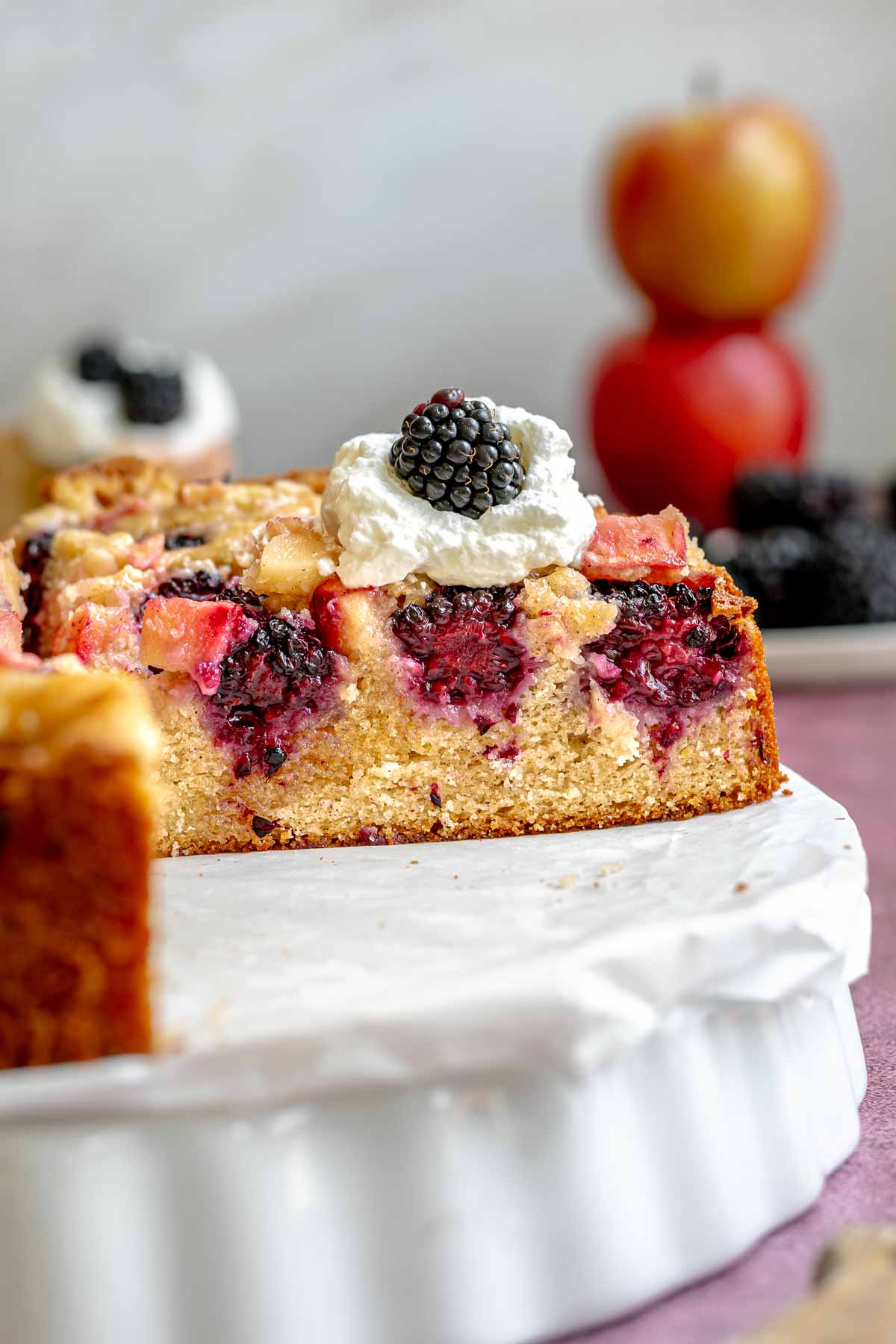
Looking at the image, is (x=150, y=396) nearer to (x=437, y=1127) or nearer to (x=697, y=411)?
(x=697, y=411)

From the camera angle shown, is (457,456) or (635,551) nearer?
(457,456)

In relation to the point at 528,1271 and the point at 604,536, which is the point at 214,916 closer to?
the point at 528,1271

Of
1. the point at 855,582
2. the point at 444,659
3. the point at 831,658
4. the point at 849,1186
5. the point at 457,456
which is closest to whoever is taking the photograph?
the point at 849,1186

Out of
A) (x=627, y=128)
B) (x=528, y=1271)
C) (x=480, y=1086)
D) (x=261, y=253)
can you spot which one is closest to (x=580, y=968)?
(x=480, y=1086)

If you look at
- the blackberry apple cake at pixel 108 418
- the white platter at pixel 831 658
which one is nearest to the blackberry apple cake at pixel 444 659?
the white platter at pixel 831 658

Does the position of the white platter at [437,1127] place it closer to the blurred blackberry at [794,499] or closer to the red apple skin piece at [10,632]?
the red apple skin piece at [10,632]

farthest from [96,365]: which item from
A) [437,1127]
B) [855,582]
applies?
[437,1127]
